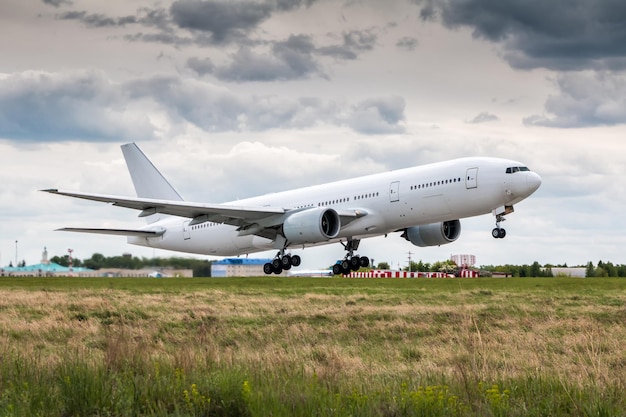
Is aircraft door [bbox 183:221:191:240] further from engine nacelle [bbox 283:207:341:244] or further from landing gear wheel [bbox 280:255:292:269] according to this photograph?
engine nacelle [bbox 283:207:341:244]

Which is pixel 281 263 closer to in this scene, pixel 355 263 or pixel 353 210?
pixel 355 263

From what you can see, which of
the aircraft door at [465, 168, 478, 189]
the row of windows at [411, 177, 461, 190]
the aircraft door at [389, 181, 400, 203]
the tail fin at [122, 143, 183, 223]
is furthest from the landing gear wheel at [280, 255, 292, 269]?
the tail fin at [122, 143, 183, 223]

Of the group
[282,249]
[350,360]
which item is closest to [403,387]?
[350,360]

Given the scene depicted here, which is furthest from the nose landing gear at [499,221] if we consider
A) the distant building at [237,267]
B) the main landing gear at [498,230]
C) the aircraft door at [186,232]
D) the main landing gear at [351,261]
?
the distant building at [237,267]

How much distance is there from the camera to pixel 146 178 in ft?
189

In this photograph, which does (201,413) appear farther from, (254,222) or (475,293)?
(475,293)

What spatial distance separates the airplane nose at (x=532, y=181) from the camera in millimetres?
35812

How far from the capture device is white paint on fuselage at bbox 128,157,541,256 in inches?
1419

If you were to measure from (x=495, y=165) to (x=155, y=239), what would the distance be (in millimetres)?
24240

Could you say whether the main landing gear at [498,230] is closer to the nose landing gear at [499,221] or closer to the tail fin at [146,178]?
the nose landing gear at [499,221]

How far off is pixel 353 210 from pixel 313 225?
2332 millimetres

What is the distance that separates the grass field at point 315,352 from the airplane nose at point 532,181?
208 inches

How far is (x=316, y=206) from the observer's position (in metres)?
42.2

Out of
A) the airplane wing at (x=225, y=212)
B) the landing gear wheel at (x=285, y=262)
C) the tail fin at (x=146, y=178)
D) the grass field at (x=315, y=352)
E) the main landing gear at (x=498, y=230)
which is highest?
the tail fin at (x=146, y=178)
